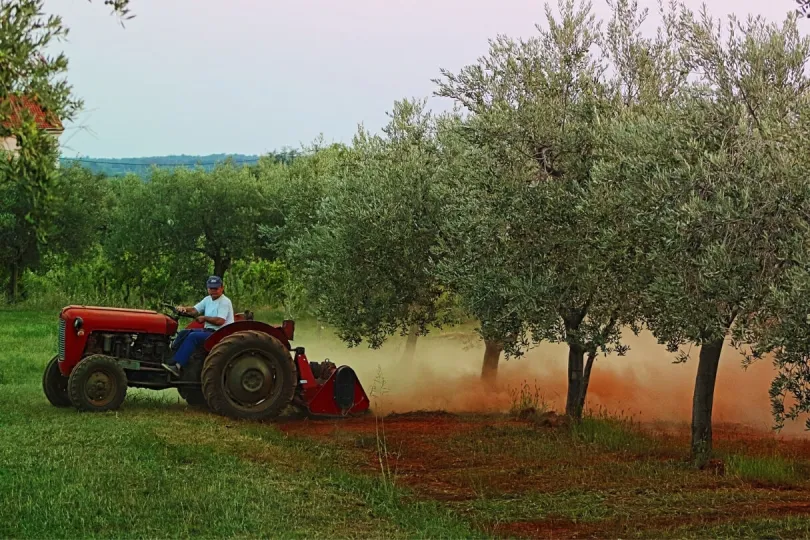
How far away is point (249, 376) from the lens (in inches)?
576

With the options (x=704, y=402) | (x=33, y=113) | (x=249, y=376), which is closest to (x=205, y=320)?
(x=249, y=376)

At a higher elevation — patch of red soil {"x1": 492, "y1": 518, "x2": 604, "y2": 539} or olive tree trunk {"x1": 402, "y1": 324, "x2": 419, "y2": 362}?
olive tree trunk {"x1": 402, "y1": 324, "x2": 419, "y2": 362}

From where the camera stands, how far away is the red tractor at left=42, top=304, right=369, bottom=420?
14.3 metres

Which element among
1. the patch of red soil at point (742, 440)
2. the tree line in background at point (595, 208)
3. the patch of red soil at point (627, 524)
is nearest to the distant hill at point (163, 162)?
the tree line in background at point (595, 208)

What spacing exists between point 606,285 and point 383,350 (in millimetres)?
16746

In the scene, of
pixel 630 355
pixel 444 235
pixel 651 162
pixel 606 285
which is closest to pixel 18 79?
pixel 651 162

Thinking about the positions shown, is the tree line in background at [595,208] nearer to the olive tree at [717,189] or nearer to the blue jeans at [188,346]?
the olive tree at [717,189]

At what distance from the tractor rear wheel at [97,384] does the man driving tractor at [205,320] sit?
72 centimetres

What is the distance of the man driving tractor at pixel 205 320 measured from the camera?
48.6ft

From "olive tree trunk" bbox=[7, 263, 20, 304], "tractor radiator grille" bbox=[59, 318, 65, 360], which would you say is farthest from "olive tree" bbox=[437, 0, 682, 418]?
"olive tree trunk" bbox=[7, 263, 20, 304]

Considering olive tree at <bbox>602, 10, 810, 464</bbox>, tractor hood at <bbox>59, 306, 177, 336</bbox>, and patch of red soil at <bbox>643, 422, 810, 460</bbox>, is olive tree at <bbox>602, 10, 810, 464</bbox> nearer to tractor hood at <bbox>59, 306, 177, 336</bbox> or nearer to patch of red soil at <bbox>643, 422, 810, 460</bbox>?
patch of red soil at <bbox>643, 422, 810, 460</bbox>

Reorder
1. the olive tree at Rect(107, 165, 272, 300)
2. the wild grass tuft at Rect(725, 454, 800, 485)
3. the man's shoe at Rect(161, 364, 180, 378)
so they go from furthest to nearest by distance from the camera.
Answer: the olive tree at Rect(107, 165, 272, 300)
the man's shoe at Rect(161, 364, 180, 378)
the wild grass tuft at Rect(725, 454, 800, 485)

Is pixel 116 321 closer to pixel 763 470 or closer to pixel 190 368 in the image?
pixel 190 368

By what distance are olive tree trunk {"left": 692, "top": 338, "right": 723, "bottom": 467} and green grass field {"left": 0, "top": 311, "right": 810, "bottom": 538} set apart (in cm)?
30
